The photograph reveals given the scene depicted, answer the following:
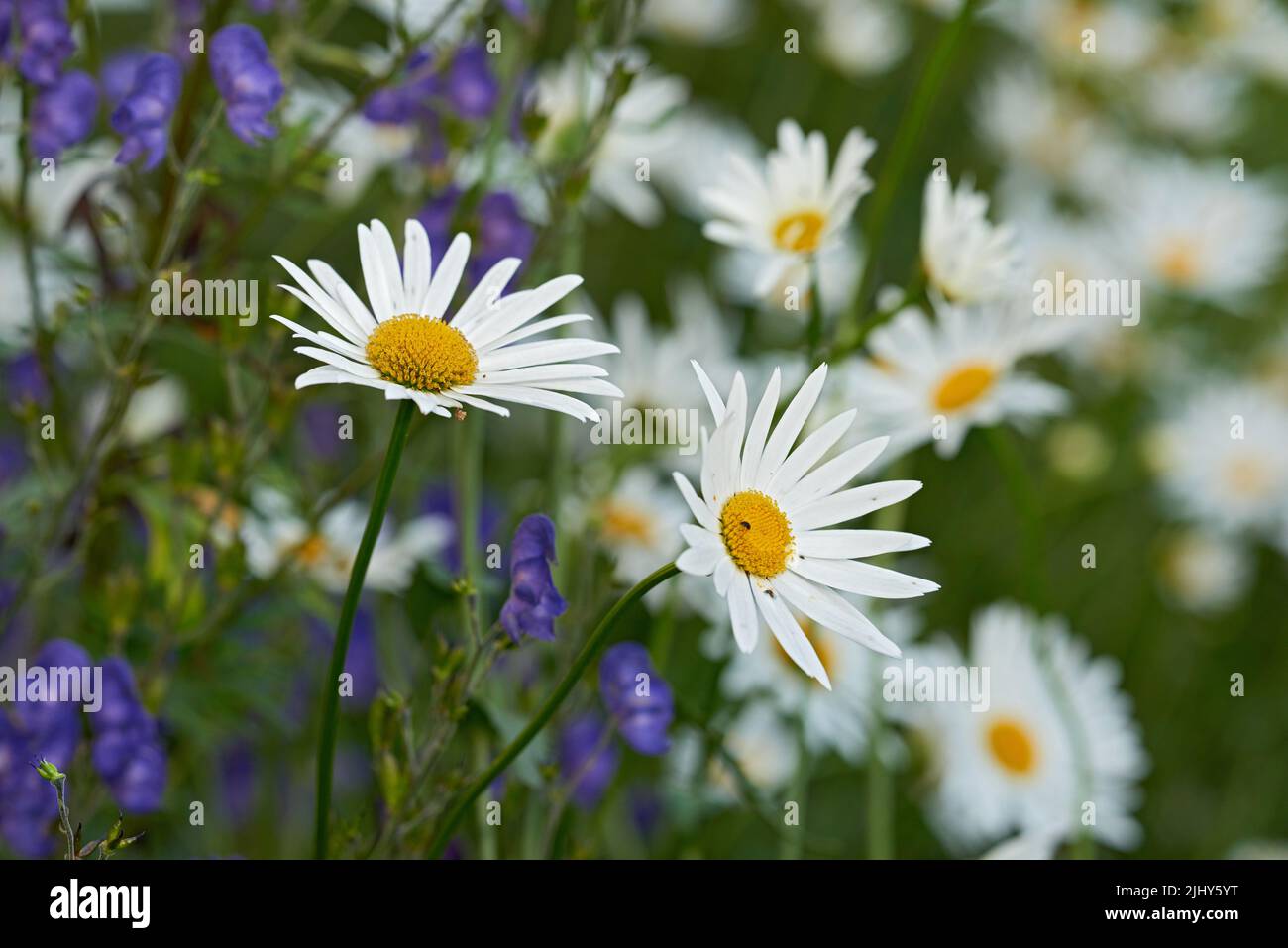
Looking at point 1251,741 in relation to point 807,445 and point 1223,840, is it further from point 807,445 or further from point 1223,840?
point 807,445

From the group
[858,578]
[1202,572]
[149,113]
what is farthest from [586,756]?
[1202,572]

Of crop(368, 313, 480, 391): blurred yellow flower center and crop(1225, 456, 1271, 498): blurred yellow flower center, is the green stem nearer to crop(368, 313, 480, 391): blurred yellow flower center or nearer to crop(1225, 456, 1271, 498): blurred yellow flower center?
crop(368, 313, 480, 391): blurred yellow flower center

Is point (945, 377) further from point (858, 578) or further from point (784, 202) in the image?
point (858, 578)

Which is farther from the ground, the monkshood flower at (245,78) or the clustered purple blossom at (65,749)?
the monkshood flower at (245,78)

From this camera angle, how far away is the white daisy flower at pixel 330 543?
1028mm

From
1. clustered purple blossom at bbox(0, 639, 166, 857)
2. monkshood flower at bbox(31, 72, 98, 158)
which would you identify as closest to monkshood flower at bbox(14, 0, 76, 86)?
monkshood flower at bbox(31, 72, 98, 158)

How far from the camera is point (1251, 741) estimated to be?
1.69m

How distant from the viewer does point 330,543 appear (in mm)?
1154

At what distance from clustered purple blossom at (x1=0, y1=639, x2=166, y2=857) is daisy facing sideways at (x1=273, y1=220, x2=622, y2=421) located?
0.97 feet

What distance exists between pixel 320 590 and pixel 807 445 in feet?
1.73

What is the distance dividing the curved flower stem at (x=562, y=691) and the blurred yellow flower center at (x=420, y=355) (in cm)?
14

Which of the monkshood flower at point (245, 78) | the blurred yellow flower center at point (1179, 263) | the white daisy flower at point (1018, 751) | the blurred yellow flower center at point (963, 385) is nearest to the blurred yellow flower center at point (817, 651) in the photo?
the white daisy flower at point (1018, 751)

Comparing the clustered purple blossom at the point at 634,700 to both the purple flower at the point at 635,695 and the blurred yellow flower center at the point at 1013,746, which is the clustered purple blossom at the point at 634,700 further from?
the blurred yellow flower center at the point at 1013,746

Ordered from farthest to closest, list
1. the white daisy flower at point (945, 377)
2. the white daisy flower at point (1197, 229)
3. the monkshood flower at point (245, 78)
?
the white daisy flower at point (1197, 229) → the white daisy flower at point (945, 377) → the monkshood flower at point (245, 78)
